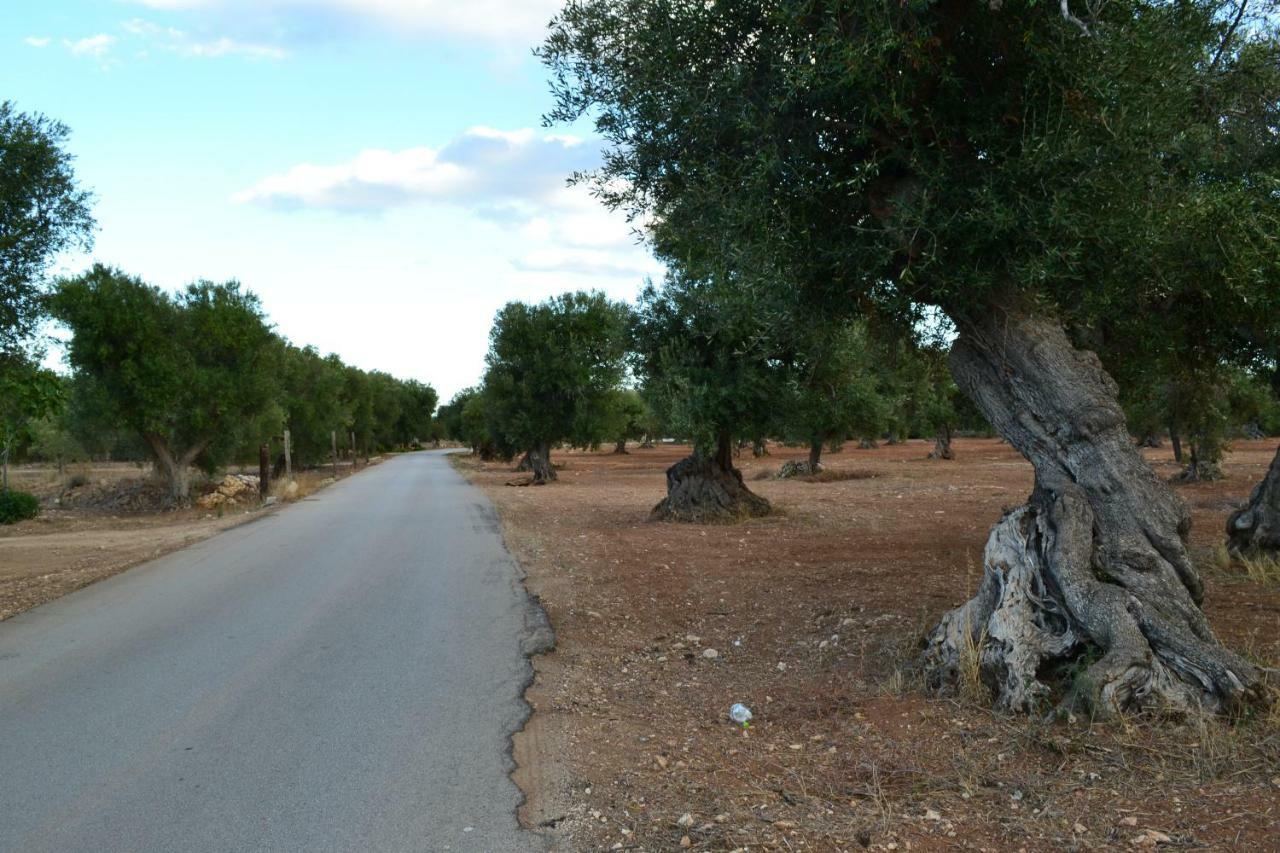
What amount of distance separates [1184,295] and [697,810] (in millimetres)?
8836

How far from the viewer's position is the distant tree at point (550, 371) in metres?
39.0

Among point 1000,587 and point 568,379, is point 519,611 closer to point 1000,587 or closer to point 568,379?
point 1000,587

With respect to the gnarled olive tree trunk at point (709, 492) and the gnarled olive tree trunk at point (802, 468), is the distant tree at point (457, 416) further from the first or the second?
the gnarled olive tree trunk at point (709, 492)

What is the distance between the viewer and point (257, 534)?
19719mm

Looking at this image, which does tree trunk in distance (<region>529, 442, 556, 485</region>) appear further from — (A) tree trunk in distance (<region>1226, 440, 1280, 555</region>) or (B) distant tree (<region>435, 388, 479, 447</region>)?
(B) distant tree (<region>435, 388, 479, 447</region>)

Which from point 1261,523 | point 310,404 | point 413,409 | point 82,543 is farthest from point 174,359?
point 413,409

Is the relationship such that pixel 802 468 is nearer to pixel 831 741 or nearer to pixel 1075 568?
pixel 1075 568

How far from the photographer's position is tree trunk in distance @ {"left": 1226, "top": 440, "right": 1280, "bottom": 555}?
1074 cm

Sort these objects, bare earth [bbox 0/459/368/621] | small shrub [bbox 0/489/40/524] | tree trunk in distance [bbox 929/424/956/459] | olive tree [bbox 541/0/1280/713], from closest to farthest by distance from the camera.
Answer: olive tree [bbox 541/0/1280/713]
bare earth [bbox 0/459/368/621]
small shrub [bbox 0/489/40/524]
tree trunk in distance [bbox 929/424/956/459]

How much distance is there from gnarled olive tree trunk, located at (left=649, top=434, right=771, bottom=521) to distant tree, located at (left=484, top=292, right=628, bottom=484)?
19.3 m

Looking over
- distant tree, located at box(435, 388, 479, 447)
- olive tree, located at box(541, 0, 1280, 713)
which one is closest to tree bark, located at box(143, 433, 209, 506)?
olive tree, located at box(541, 0, 1280, 713)

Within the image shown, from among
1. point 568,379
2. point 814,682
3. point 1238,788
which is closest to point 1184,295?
point 814,682

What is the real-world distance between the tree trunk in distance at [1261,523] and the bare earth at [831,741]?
0.45 m

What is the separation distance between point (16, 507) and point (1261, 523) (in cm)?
2968
